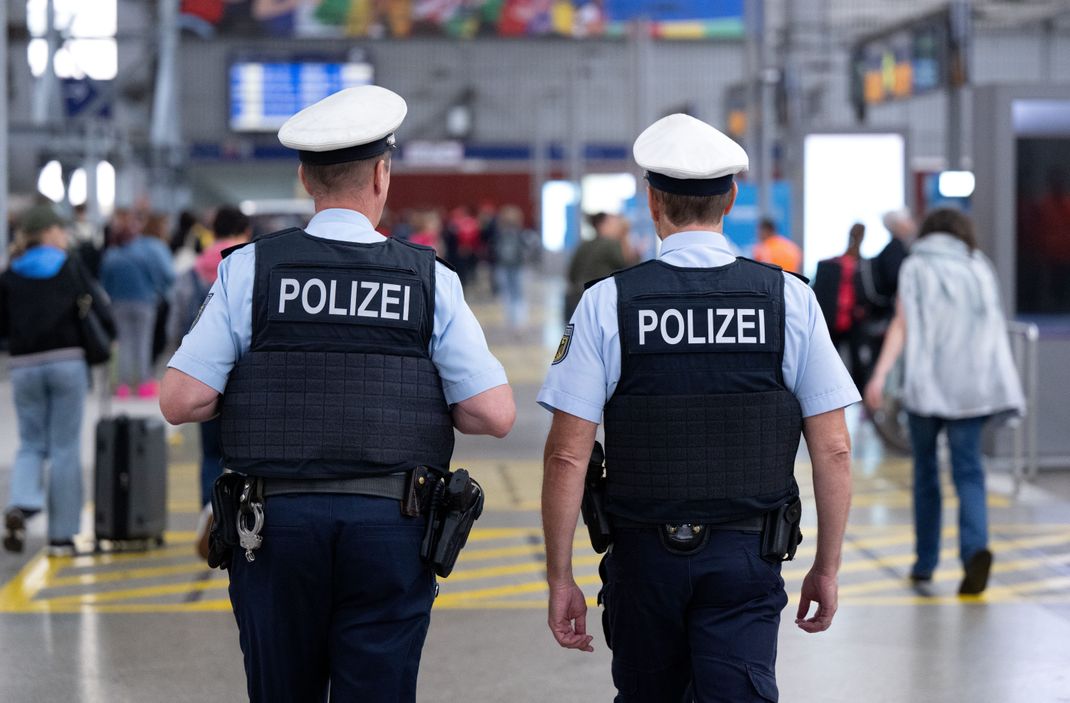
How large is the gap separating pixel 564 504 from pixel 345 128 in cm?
93

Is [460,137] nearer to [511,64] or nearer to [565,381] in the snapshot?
[511,64]

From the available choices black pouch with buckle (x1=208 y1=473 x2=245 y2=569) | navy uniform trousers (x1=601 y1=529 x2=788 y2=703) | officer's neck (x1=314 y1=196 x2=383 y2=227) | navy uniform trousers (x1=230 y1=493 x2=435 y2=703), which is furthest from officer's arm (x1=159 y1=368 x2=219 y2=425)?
navy uniform trousers (x1=601 y1=529 x2=788 y2=703)

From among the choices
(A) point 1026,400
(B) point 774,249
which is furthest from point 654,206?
(B) point 774,249

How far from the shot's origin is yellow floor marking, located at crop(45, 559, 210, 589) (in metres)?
7.46

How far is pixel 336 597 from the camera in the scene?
335cm

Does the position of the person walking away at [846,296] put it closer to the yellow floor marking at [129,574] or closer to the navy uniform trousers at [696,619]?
the yellow floor marking at [129,574]

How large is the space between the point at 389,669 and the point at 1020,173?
867 centimetres

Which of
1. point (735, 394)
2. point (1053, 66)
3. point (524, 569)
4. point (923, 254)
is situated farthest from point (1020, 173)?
point (1053, 66)

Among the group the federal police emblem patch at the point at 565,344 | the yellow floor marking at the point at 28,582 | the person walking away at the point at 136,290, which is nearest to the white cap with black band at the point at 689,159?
the federal police emblem patch at the point at 565,344

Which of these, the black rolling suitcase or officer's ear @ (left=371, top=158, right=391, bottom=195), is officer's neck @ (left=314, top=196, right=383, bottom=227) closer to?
officer's ear @ (left=371, top=158, right=391, bottom=195)

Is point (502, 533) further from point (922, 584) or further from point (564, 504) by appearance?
point (564, 504)

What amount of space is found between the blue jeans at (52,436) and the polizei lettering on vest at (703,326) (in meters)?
5.11

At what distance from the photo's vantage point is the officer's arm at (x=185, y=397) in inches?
133

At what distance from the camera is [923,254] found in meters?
7.33
